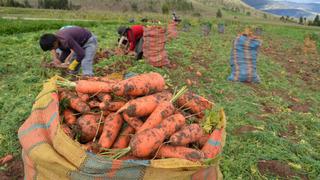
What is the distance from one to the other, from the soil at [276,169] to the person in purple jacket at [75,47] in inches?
132

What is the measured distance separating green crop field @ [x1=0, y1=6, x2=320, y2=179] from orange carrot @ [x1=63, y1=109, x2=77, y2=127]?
4.99ft

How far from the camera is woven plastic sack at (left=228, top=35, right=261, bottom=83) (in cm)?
882

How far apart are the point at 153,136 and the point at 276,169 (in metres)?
2.36

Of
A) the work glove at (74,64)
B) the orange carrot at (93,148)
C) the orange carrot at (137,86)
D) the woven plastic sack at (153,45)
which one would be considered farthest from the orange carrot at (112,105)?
the woven plastic sack at (153,45)

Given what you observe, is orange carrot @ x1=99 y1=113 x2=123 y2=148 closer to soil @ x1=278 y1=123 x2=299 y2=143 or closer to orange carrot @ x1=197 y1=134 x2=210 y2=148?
orange carrot @ x1=197 y1=134 x2=210 y2=148

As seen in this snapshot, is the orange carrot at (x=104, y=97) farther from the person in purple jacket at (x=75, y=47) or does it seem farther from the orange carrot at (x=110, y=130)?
the person in purple jacket at (x=75, y=47)

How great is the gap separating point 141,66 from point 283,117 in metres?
3.43

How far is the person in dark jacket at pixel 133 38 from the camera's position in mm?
8812

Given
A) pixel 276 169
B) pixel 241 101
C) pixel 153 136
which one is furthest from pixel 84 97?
pixel 241 101

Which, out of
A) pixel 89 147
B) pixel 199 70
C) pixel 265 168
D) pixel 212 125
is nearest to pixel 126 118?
pixel 89 147

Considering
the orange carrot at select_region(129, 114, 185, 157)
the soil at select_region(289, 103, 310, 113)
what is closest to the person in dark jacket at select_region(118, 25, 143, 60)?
the soil at select_region(289, 103, 310, 113)

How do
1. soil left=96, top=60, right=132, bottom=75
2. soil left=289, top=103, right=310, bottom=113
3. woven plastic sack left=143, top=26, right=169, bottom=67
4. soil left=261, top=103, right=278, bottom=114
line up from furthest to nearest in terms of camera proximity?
woven plastic sack left=143, top=26, right=169, bottom=67
soil left=96, top=60, right=132, bottom=75
soil left=289, top=103, right=310, bottom=113
soil left=261, top=103, right=278, bottom=114

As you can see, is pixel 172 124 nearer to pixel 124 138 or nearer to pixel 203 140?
pixel 203 140

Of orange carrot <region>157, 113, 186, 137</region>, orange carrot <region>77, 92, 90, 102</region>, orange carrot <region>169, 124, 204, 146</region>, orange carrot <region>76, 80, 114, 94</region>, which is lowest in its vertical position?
orange carrot <region>169, 124, 204, 146</region>
